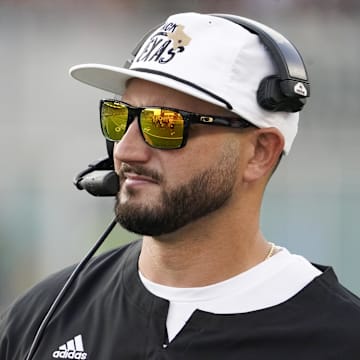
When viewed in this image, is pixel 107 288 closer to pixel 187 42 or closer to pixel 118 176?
pixel 118 176

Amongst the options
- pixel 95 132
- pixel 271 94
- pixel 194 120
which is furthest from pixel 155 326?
pixel 95 132

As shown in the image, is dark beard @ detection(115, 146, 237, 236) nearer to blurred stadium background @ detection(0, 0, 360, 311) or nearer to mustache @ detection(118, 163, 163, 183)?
mustache @ detection(118, 163, 163, 183)

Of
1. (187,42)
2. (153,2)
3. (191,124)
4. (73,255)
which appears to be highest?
(153,2)

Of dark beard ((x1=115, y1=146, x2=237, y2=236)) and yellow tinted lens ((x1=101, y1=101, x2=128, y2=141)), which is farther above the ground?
yellow tinted lens ((x1=101, y1=101, x2=128, y2=141))

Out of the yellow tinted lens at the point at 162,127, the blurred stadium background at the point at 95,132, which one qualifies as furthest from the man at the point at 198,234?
the blurred stadium background at the point at 95,132

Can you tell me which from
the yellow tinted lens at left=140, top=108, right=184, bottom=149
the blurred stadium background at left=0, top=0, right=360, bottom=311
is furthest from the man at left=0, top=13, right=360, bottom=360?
the blurred stadium background at left=0, top=0, right=360, bottom=311

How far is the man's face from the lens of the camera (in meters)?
1.77

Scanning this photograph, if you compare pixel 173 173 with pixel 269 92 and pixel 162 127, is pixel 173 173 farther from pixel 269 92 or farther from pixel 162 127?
pixel 269 92

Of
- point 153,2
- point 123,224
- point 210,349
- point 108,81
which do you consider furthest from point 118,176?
point 153,2

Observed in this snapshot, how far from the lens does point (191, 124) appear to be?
1.80 m

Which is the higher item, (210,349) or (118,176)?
(118,176)

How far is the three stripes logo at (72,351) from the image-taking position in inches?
72.1

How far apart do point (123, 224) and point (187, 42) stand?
1.36 feet

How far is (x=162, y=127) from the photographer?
1779 mm
